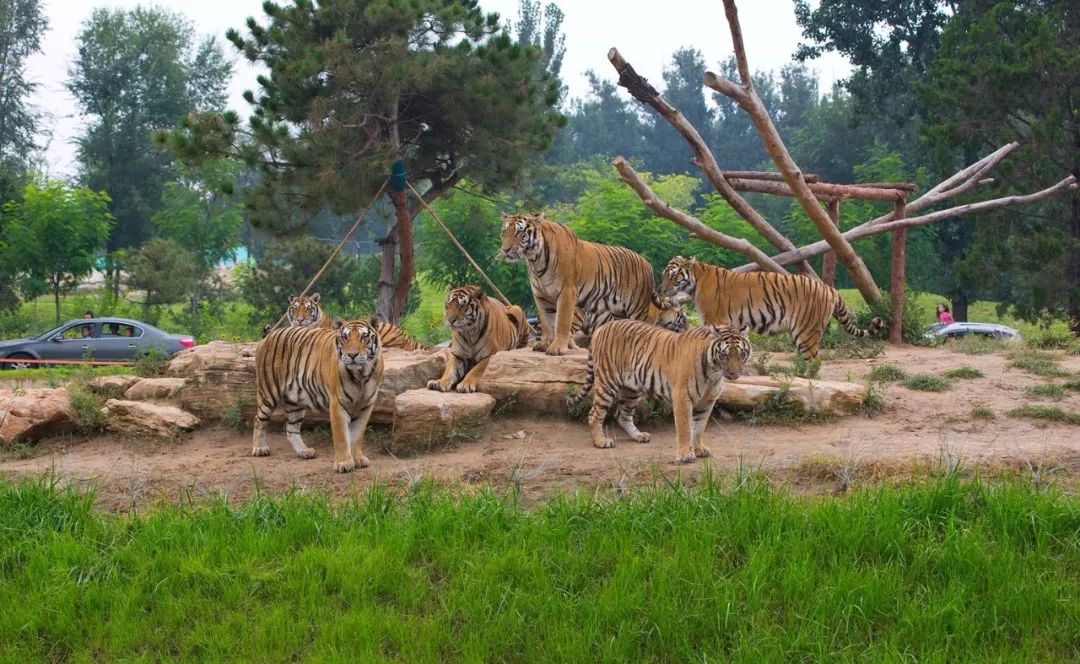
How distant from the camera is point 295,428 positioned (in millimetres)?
7961

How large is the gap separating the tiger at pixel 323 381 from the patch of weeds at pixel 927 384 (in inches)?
198

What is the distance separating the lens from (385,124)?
17.3 metres

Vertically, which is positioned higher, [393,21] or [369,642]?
[393,21]

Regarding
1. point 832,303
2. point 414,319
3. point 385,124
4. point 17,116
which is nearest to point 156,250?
point 414,319

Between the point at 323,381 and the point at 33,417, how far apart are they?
2.80 metres

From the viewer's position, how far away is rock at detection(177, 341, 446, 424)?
865cm

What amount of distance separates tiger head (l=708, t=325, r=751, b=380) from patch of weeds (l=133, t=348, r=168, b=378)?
5930 millimetres

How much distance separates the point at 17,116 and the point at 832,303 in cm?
3914

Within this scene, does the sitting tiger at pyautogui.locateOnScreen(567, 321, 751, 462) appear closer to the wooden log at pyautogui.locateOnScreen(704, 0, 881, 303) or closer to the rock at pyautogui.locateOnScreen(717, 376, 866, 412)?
the rock at pyautogui.locateOnScreen(717, 376, 866, 412)

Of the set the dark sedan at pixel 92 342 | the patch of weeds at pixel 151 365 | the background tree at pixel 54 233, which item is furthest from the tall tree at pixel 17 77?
the patch of weeds at pixel 151 365

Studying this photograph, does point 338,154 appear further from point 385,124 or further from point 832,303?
point 832,303

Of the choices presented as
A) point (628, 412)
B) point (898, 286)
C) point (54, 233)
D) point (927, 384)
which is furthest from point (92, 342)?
point (927, 384)

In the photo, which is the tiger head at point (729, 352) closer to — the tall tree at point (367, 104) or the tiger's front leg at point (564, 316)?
the tiger's front leg at point (564, 316)

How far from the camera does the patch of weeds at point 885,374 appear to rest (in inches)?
394
